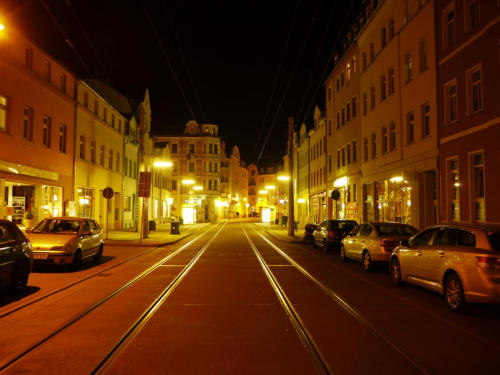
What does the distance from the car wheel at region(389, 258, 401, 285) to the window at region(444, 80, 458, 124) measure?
9.80 metres

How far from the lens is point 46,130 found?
2598 centimetres

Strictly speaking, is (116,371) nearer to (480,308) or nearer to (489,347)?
(489,347)

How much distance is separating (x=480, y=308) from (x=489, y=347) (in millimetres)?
3186

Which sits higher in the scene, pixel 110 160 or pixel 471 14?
pixel 471 14

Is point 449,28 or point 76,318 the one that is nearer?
point 76,318

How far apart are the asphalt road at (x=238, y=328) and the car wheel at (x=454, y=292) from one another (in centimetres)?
22

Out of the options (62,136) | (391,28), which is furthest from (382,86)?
(62,136)

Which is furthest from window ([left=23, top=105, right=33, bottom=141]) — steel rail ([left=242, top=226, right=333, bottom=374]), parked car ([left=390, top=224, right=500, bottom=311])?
parked car ([left=390, top=224, right=500, bottom=311])

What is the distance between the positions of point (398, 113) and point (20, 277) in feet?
67.3

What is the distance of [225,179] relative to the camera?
10325 cm

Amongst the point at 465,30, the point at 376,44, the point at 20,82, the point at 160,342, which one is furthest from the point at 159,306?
the point at 376,44

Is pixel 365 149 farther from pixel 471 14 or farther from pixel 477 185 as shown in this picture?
pixel 477 185

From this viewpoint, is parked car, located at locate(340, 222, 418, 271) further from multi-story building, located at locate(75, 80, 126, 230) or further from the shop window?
multi-story building, located at locate(75, 80, 126, 230)

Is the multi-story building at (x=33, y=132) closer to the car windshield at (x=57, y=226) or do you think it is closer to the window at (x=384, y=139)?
the car windshield at (x=57, y=226)
